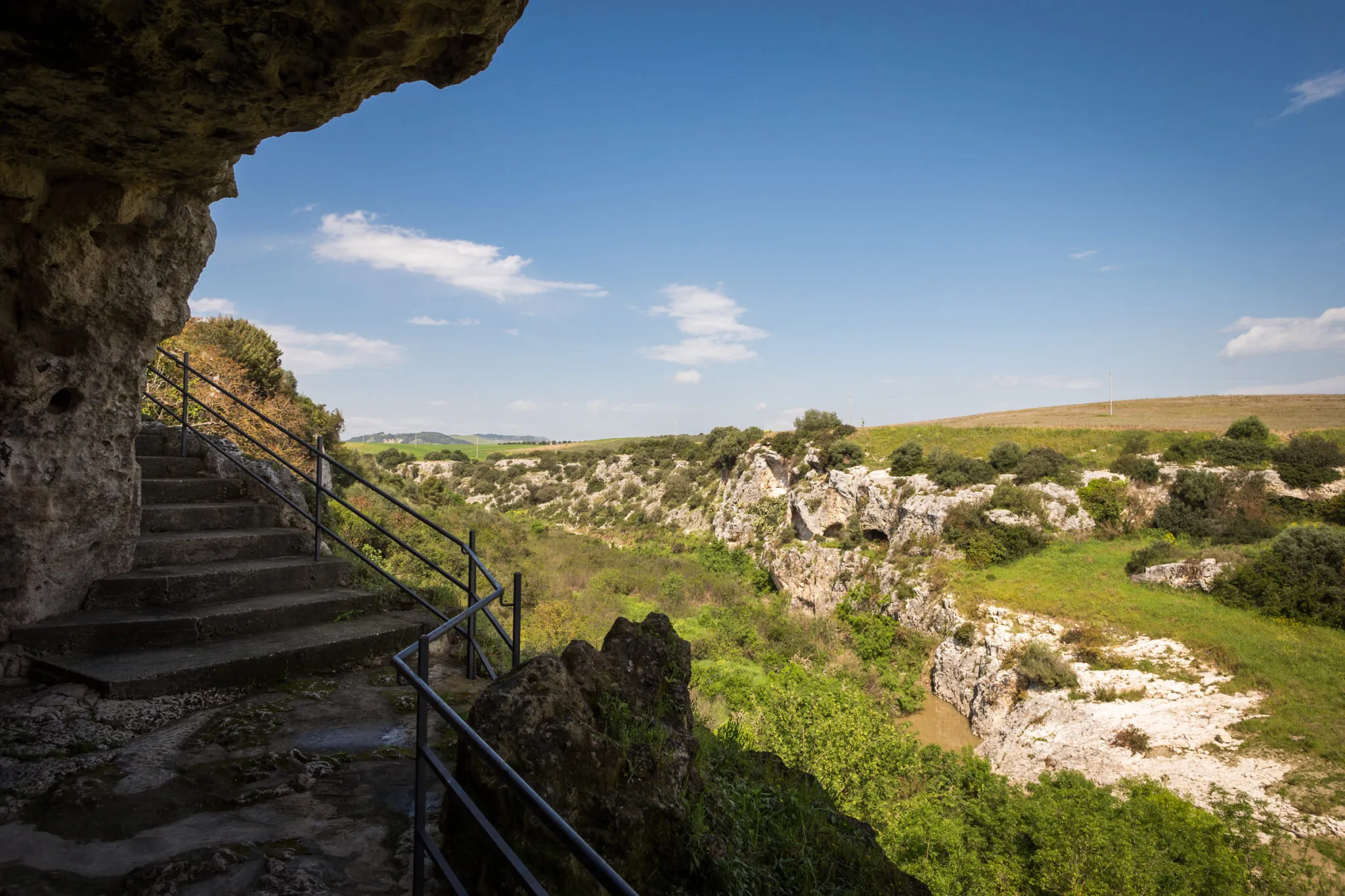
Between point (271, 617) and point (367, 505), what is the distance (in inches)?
488

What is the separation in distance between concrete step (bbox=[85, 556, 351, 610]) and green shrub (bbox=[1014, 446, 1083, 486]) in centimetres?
2956

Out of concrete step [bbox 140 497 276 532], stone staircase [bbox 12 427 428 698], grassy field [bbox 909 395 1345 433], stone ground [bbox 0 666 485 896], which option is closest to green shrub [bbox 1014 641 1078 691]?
stone staircase [bbox 12 427 428 698]

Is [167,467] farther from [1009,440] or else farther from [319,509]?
[1009,440]

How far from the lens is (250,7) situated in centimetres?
247

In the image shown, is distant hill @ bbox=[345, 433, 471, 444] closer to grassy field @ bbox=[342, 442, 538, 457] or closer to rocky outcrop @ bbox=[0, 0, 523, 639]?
grassy field @ bbox=[342, 442, 538, 457]

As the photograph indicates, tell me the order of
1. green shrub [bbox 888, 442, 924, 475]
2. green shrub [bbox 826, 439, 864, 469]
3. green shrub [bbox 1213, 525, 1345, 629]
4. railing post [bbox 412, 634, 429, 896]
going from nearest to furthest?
railing post [bbox 412, 634, 429, 896] → green shrub [bbox 1213, 525, 1345, 629] → green shrub [bbox 888, 442, 924, 475] → green shrub [bbox 826, 439, 864, 469]

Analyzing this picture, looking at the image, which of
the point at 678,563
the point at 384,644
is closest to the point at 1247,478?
the point at 678,563

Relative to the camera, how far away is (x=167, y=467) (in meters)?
6.54

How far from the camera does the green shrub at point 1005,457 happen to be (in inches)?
1196

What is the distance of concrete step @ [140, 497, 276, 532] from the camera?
572cm

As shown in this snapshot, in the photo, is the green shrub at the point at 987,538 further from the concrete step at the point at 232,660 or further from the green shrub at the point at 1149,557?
the concrete step at the point at 232,660

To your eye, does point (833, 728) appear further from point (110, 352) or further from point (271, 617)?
point (110, 352)

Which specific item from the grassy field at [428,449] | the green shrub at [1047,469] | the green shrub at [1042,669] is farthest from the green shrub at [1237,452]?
the grassy field at [428,449]

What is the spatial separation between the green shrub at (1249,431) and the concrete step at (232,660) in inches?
1498
